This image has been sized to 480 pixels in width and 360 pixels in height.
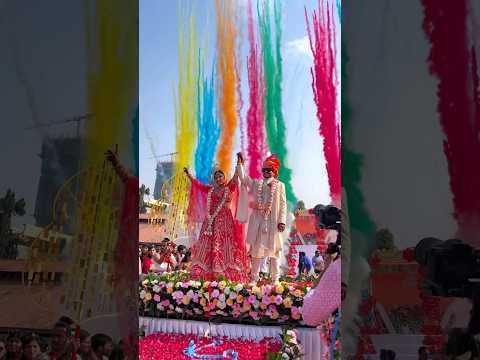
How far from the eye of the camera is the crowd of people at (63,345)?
2.47m

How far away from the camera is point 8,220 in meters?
2.53

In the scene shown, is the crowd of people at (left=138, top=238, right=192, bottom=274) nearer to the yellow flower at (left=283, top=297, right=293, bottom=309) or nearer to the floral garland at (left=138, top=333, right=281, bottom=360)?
the floral garland at (left=138, top=333, right=281, bottom=360)

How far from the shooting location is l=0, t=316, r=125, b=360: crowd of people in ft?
8.09

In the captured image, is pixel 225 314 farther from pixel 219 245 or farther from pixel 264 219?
pixel 264 219

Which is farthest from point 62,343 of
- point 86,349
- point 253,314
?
point 253,314

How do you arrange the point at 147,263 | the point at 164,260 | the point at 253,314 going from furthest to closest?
the point at 164,260
the point at 147,263
the point at 253,314

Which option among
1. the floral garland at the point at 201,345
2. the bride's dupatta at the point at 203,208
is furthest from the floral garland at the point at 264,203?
the floral garland at the point at 201,345

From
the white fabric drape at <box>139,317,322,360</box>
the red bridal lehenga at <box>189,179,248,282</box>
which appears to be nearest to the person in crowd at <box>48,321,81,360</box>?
the white fabric drape at <box>139,317,322,360</box>

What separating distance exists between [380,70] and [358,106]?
178mm

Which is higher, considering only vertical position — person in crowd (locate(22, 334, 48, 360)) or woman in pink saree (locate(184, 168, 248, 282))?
woman in pink saree (locate(184, 168, 248, 282))

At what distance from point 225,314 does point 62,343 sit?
486 centimetres

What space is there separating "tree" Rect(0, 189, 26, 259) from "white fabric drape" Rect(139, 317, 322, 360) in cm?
443

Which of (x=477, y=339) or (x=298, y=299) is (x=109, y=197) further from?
(x=298, y=299)

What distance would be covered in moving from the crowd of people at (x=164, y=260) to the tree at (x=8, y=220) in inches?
351
